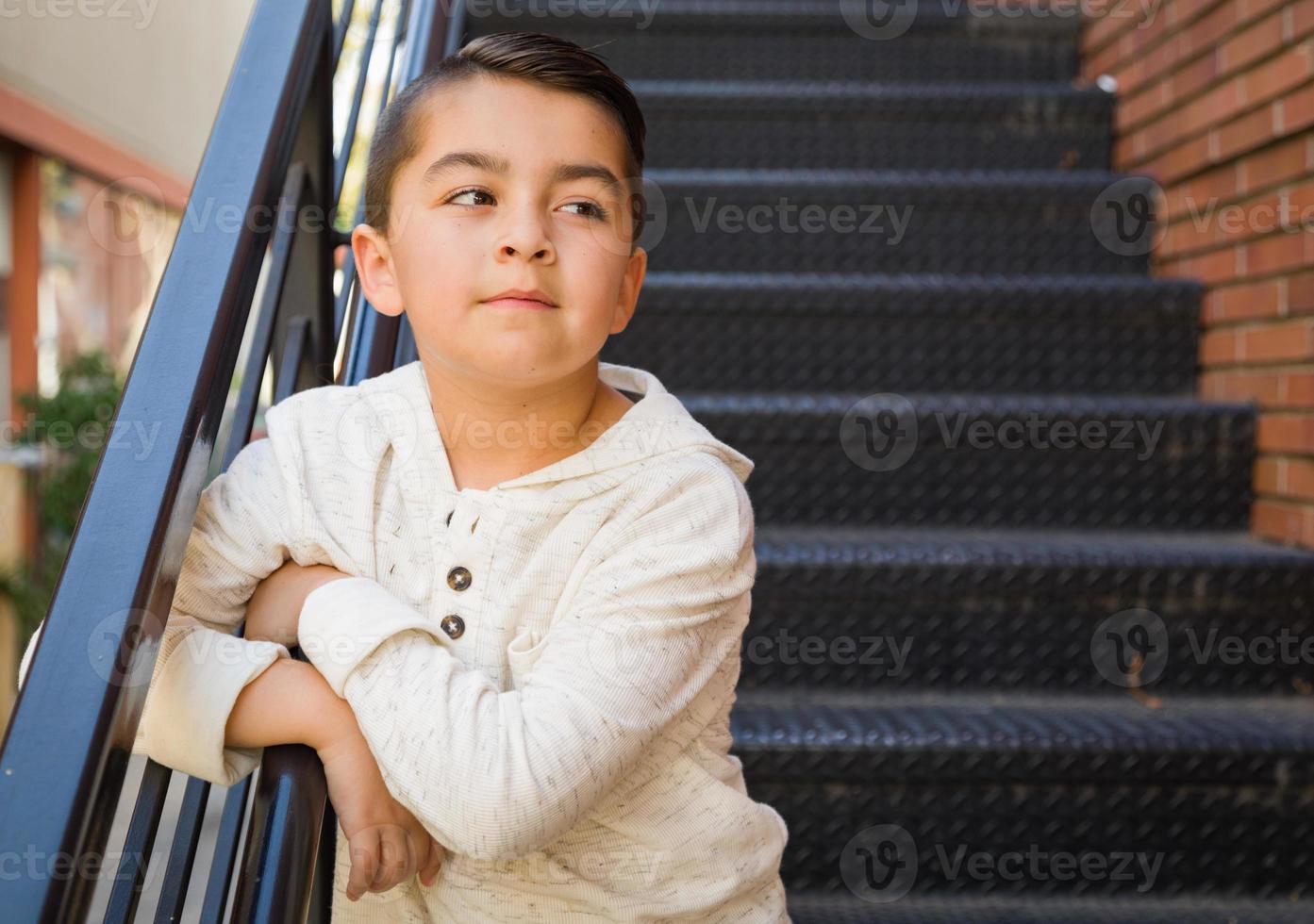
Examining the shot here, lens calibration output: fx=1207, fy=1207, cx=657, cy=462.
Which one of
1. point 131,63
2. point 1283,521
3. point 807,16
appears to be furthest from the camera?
point 131,63

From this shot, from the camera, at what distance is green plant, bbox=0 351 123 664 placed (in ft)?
14.1

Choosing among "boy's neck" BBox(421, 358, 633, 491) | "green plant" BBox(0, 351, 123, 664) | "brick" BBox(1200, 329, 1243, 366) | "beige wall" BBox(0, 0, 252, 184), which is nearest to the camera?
"boy's neck" BBox(421, 358, 633, 491)

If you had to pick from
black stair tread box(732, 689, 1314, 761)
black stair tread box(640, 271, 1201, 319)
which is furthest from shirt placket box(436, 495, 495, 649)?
black stair tread box(640, 271, 1201, 319)

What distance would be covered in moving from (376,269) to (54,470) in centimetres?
394

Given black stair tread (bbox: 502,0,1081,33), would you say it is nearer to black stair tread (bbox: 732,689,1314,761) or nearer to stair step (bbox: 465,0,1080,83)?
stair step (bbox: 465,0,1080,83)

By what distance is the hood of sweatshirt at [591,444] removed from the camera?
3.55ft

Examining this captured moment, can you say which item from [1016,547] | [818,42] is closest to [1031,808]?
[1016,547]

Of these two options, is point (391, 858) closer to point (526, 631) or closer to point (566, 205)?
point (526, 631)

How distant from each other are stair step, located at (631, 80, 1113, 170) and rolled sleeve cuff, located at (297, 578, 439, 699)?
7.13ft

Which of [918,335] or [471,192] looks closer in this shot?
[471,192]

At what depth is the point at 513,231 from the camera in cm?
102

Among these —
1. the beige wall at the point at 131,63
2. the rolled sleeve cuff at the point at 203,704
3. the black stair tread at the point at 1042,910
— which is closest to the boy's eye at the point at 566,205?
the rolled sleeve cuff at the point at 203,704

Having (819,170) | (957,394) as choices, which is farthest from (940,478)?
(819,170)

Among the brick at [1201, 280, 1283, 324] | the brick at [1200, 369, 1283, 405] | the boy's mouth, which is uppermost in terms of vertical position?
the brick at [1201, 280, 1283, 324]
